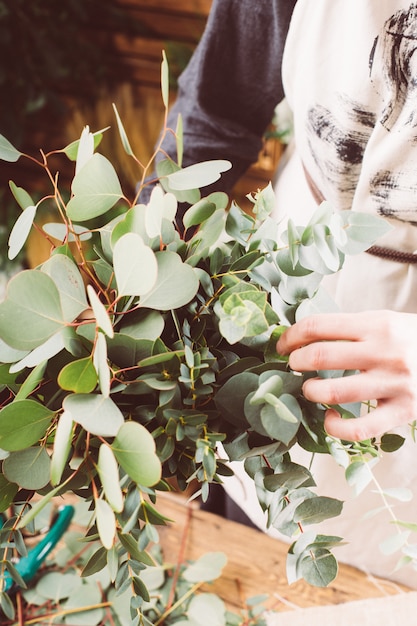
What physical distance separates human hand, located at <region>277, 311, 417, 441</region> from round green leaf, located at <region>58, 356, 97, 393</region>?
0.41ft

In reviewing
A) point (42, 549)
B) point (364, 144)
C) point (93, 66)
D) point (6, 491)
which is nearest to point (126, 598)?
point (42, 549)

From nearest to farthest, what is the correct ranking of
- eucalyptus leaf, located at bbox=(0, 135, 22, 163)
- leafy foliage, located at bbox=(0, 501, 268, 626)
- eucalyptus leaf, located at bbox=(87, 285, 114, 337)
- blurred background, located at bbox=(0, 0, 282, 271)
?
1. eucalyptus leaf, located at bbox=(87, 285, 114, 337)
2. eucalyptus leaf, located at bbox=(0, 135, 22, 163)
3. leafy foliage, located at bbox=(0, 501, 268, 626)
4. blurred background, located at bbox=(0, 0, 282, 271)

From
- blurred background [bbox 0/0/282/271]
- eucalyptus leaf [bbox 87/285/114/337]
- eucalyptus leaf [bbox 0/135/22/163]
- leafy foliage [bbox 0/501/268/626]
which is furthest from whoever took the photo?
blurred background [bbox 0/0/282/271]

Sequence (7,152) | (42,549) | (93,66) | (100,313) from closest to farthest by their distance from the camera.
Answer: (100,313)
(7,152)
(42,549)
(93,66)

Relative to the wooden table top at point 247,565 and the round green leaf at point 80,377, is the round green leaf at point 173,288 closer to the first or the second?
the round green leaf at point 80,377

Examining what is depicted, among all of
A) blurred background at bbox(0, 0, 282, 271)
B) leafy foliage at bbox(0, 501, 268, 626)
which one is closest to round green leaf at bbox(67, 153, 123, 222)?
leafy foliage at bbox(0, 501, 268, 626)

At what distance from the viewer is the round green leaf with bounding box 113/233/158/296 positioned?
296 mm

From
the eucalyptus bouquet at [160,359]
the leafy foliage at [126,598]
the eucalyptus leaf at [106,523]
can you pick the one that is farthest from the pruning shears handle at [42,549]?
the eucalyptus leaf at [106,523]

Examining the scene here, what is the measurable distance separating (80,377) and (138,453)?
0.06 metres

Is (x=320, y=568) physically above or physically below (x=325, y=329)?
below

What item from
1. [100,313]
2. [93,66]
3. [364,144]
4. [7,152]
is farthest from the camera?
[93,66]

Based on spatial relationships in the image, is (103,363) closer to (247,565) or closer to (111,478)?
(111,478)

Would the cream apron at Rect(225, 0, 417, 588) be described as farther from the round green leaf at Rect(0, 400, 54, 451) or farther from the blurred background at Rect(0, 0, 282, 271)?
the blurred background at Rect(0, 0, 282, 271)

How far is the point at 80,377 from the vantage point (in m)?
0.32
